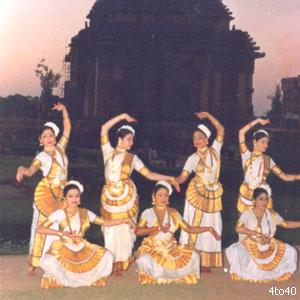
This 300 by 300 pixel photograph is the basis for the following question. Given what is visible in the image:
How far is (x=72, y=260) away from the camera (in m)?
4.93

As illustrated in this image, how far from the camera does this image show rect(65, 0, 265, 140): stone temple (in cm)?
805

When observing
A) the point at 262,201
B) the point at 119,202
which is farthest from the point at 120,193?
the point at 262,201

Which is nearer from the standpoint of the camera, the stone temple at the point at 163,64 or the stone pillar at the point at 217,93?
the stone temple at the point at 163,64

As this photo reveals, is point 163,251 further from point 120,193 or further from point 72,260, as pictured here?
point 72,260

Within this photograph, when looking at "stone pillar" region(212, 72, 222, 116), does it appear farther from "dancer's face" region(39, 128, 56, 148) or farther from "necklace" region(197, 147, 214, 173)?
"dancer's face" region(39, 128, 56, 148)

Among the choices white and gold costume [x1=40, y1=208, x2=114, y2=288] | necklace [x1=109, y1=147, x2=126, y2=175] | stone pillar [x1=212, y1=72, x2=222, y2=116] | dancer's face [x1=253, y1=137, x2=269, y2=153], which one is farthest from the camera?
stone pillar [x1=212, y1=72, x2=222, y2=116]

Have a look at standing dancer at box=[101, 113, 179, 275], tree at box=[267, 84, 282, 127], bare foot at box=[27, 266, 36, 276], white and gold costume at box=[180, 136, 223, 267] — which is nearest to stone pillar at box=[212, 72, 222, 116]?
tree at box=[267, 84, 282, 127]

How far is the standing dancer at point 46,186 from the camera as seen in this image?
5.39m

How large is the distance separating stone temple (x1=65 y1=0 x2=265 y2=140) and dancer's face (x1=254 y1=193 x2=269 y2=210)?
2.74m

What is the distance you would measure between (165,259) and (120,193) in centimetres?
83

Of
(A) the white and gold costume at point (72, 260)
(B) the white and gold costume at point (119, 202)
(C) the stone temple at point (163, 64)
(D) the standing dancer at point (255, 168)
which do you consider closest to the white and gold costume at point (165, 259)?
(B) the white and gold costume at point (119, 202)

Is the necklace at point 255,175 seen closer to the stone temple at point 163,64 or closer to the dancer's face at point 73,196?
the dancer's face at point 73,196

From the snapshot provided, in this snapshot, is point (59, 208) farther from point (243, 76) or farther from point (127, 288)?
point (243, 76)

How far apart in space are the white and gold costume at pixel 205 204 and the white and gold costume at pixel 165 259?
0.51 m
